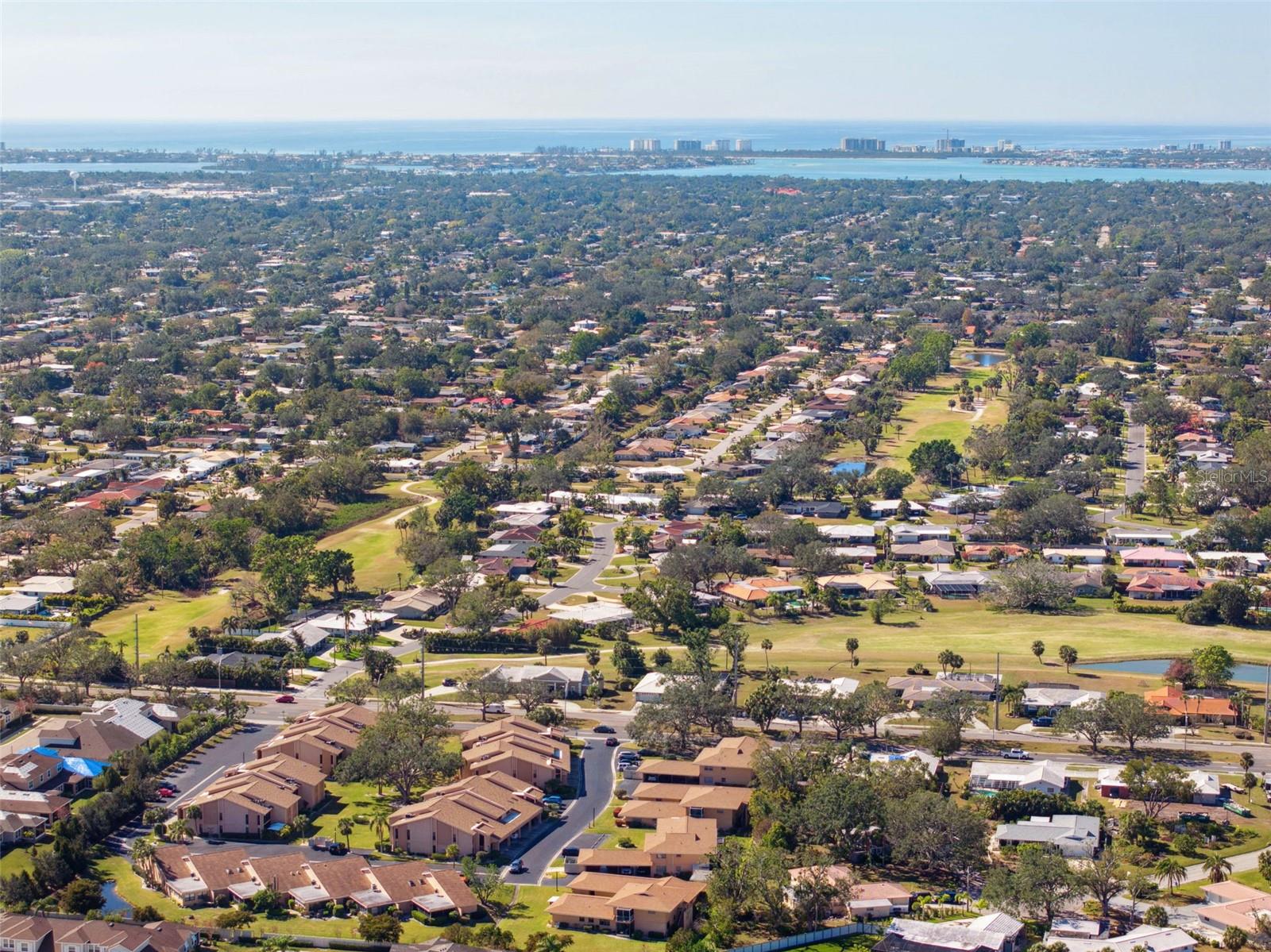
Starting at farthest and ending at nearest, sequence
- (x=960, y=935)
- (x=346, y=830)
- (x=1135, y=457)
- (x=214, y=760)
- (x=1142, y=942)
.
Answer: (x=1135, y=457) < (x=214, y=760) < (x=346, y=830) < (x=960, y=935) < (x=1142, y=942)

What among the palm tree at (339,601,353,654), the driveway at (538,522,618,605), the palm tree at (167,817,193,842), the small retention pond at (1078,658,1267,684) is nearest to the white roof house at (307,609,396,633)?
the palm tree at (339,601,353,654)

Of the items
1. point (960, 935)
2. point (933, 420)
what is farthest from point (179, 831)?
point (933, 420)

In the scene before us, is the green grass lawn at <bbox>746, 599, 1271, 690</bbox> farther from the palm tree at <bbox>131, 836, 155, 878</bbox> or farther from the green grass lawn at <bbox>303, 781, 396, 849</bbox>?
the palm tree at <bbox>131, 836, 155, 878</bbox>

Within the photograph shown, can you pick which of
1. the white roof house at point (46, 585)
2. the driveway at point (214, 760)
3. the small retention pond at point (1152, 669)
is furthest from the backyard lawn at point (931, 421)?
the driveway at point (214, 760)

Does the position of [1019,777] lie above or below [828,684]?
above

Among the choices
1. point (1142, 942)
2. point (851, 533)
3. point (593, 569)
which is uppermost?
point (1142, 942)

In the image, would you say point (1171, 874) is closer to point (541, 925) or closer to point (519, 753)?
point (541, 925)
